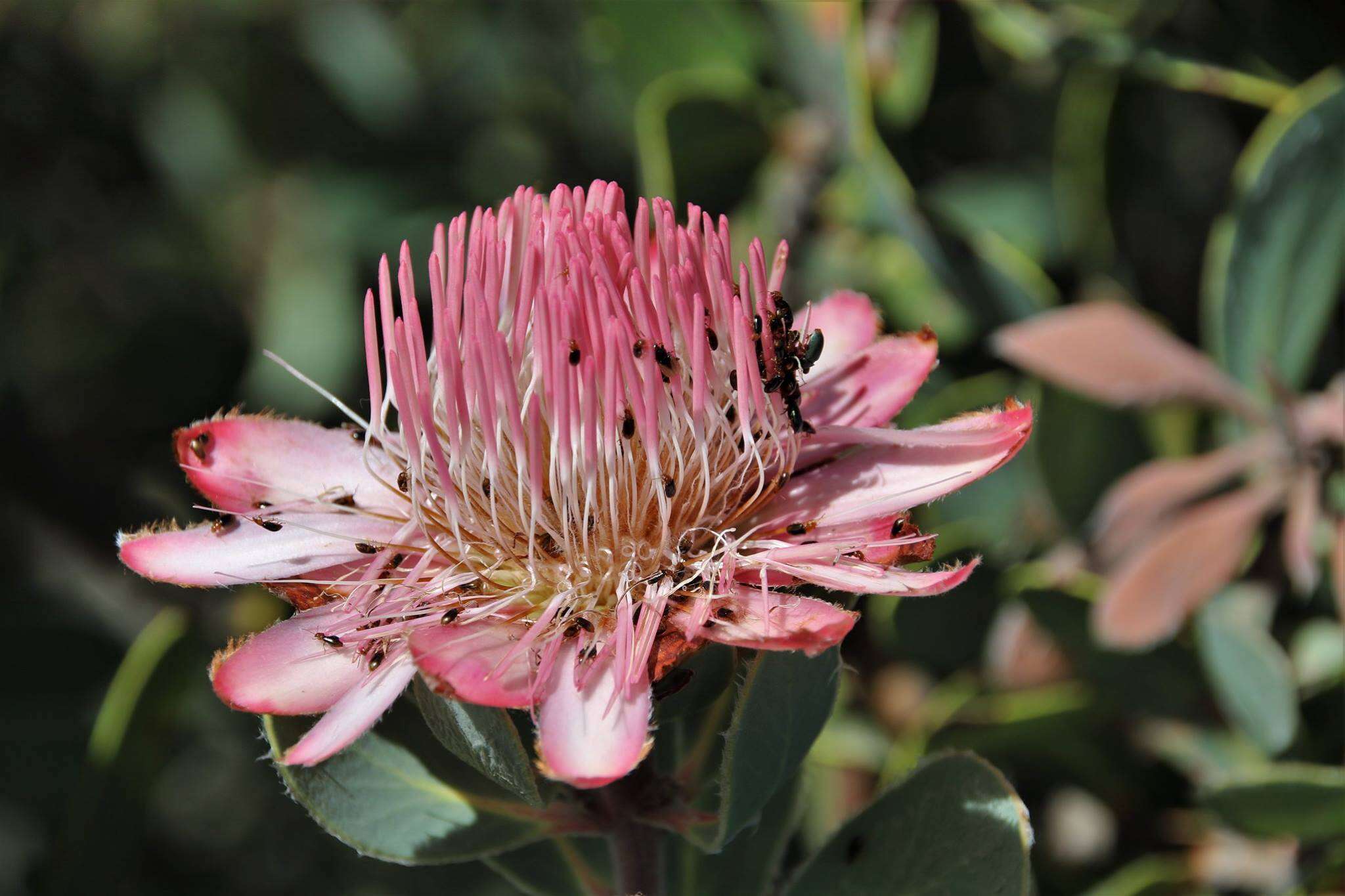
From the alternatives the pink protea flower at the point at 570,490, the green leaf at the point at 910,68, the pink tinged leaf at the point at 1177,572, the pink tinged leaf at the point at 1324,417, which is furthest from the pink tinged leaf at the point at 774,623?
the green leaf at the point at 910,68

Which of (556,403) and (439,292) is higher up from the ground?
(439,292)

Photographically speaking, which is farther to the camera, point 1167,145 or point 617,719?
point 1167,145

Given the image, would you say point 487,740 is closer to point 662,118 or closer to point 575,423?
point 575,423

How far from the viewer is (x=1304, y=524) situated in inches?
72.2

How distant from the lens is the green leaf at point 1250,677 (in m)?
1.78

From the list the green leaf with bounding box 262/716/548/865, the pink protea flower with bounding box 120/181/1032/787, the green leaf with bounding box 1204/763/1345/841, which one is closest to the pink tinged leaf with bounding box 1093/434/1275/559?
the green leaf with bounding box 1204/763/1345/841

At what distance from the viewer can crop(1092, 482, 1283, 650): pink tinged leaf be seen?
1.81 meters

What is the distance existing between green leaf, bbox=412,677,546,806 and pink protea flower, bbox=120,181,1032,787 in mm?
30

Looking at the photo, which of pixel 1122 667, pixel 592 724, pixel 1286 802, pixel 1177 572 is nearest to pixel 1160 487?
pixel 1177 572

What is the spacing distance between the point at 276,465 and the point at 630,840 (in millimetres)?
653

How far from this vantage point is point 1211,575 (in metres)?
1.85

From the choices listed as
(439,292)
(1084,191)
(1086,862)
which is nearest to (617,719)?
(439,292)

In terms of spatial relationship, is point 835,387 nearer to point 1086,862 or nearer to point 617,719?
point 617,719

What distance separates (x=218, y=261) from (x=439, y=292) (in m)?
2.27
